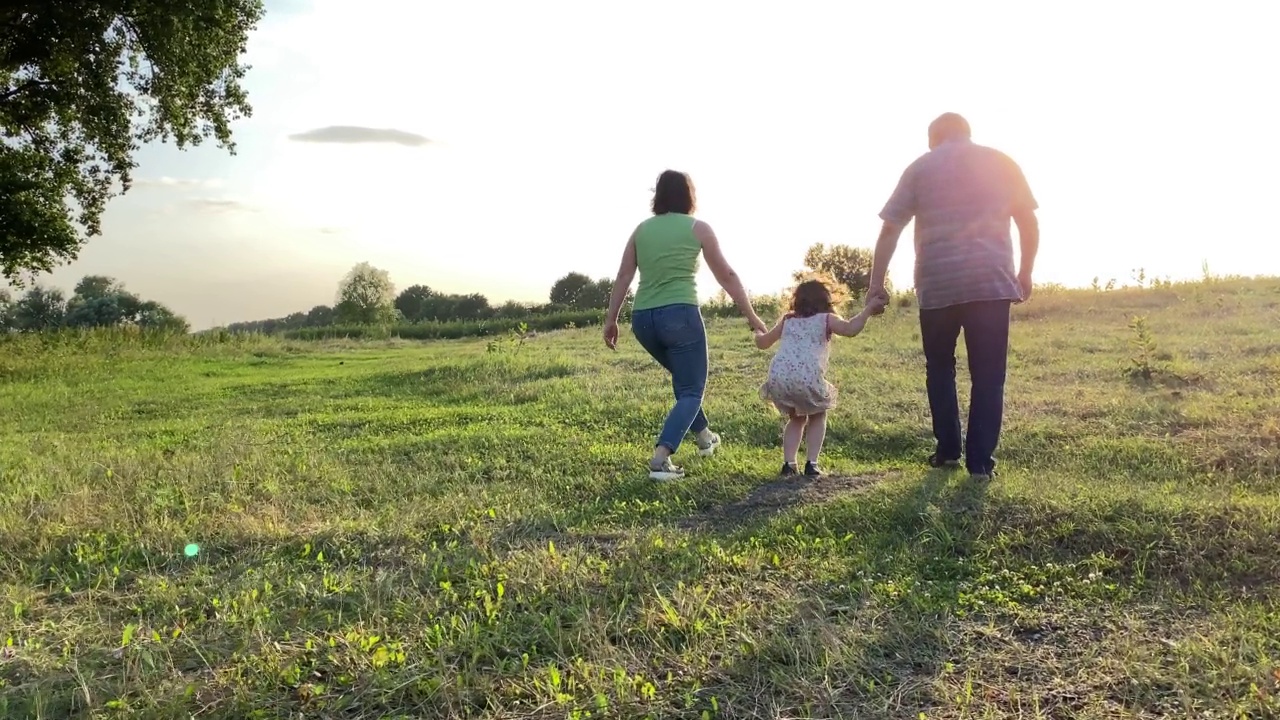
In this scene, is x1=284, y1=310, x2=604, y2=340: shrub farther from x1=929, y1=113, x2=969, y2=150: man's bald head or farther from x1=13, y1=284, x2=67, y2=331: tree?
x1=929, y1=113, x2=969, y2=150: man's bald head

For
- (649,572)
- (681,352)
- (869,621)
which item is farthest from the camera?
(681,352)

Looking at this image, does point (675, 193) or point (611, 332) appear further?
point (611, 332)

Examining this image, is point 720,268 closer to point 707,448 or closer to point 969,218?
point 707,448

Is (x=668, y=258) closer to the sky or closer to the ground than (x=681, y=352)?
closer to the sky

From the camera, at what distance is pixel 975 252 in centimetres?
441

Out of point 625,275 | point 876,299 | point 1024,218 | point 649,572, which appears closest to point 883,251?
point 876,299

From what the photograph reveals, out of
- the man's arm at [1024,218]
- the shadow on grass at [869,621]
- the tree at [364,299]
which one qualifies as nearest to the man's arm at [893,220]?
the man's arm at [1024,218]

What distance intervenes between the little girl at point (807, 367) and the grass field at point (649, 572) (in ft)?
1.13

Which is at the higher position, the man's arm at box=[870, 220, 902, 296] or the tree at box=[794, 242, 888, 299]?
the tree at box=[794, 242, 888, 299]

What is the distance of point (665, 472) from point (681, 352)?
779mm

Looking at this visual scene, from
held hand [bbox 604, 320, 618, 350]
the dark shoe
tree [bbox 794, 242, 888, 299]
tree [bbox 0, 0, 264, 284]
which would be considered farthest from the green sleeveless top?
tree [bbox 794, 242, 888, 299]

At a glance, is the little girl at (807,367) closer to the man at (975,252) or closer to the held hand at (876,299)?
A: the held hand at (876,299)

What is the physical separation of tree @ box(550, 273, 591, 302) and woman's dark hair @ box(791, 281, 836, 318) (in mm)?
52861

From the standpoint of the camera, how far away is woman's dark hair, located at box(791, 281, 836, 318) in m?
4.96
